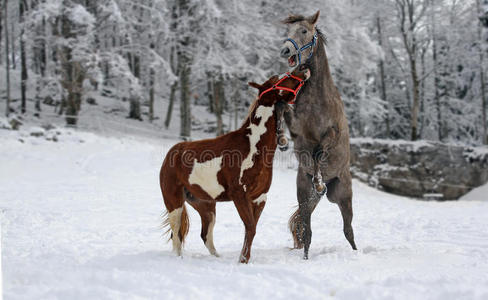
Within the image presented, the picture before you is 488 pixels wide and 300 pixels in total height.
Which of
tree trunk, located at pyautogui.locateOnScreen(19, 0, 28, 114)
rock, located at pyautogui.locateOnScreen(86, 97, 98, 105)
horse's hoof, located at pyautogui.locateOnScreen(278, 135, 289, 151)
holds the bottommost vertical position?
horse's hoof, located at pyautogui.locateOnScreen(278, 135, 289, 151)

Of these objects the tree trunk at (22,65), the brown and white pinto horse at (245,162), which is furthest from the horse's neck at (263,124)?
the tree trunk at (22,65)

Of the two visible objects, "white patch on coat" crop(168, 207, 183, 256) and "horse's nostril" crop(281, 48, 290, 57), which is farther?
"white patch on coat" crop(168, 207, 183, 256)

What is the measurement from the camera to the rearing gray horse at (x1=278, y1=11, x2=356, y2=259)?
3418mm

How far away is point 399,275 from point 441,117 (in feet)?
59.3

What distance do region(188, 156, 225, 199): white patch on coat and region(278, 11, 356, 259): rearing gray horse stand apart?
2.49 ft

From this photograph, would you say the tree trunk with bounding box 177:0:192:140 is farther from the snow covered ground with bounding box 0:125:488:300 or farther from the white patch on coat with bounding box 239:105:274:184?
the white patch on coat with bounding box 239:105:274:184

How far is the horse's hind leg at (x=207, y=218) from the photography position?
11.9 ft

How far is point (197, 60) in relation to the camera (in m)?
12.4

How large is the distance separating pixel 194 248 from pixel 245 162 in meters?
1.50

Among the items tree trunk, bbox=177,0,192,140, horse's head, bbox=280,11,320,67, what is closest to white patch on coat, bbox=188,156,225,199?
horse's head, bbox=280,11,320,67

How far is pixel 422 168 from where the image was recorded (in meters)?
11.8

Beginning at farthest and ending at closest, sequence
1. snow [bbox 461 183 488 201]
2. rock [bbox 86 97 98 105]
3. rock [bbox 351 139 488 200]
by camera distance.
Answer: rock [bbox 86 97 98 105] → rock [bbox 351 139 488 200] → snow [bbox 461 183 488 201]

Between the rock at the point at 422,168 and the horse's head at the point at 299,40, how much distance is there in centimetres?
925

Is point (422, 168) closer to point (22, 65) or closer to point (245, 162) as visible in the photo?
point (245, 162)
